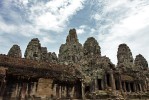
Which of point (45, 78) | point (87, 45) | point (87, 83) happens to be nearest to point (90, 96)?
point (87, 83)

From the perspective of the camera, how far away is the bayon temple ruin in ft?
54.3

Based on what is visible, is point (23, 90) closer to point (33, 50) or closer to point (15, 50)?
point (15, 50)

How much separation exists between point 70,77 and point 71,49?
221 ft

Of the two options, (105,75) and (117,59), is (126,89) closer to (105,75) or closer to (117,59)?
(105,75)

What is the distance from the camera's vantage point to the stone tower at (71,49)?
8528cm

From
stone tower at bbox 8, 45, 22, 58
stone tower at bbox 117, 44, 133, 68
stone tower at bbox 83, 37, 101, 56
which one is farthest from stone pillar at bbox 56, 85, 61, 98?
stone tower at bbox 117, 44, 133, 68

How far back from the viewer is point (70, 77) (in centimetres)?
2020

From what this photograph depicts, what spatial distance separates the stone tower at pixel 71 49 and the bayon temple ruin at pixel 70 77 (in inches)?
80.6

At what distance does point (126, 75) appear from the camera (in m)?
45.9

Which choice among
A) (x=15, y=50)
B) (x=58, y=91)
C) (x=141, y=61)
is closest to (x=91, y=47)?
(x=141, y=61)

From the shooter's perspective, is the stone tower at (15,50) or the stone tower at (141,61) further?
the stone tower at (141,61)

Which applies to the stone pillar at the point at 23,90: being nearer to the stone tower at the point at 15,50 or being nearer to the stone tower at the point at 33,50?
the stone tower at the point at 15,50

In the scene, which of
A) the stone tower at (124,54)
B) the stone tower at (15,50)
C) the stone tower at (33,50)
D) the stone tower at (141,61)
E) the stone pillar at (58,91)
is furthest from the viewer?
the stone tower at (141,61)

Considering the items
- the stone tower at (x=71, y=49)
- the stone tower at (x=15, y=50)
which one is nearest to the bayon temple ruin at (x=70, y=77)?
the stone tower at (x=15, y=50)
